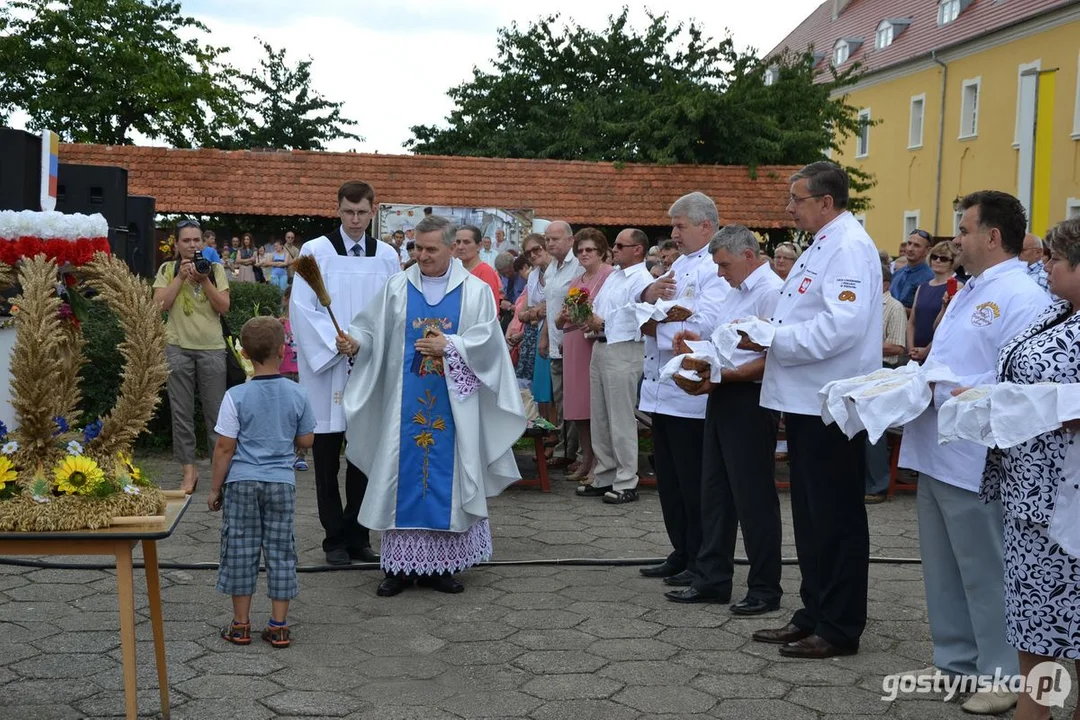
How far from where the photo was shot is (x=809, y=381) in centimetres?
534

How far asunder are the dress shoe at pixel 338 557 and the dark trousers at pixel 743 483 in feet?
6.62

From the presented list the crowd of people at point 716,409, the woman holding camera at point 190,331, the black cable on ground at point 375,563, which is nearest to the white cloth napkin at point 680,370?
the crowd of people at point 716,409

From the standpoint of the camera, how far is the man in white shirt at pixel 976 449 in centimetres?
462

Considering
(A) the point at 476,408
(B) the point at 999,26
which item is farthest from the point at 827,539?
(B) the point at 999,26

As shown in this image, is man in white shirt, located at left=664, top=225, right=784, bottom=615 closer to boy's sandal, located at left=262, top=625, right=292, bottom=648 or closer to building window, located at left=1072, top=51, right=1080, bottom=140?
boy's sandal, located at left=262, top=625, right=292, bottom=648

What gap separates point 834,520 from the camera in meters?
5.29

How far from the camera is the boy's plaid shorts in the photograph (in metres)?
5.40

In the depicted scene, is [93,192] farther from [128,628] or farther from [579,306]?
[128,628]

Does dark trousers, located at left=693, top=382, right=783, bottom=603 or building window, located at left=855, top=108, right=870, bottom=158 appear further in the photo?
building window, located at left=855, top=108, right=870, bottom=158

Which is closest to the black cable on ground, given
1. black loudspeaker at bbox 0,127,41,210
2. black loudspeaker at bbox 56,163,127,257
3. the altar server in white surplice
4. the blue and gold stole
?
the altar server in white surplice

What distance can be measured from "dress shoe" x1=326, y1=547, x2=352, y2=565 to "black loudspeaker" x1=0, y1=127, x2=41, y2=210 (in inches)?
104

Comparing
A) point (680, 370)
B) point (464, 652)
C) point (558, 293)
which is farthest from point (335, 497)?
point (558, 293)

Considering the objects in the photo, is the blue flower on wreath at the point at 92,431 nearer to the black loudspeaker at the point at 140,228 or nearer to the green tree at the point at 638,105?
the black loudspeaker at the point at 140,228

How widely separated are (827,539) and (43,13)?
37.1 meters
